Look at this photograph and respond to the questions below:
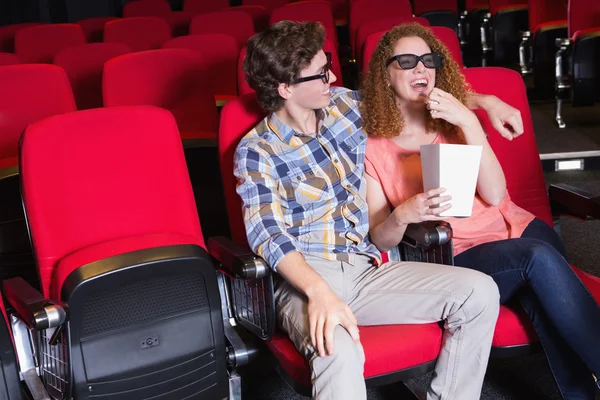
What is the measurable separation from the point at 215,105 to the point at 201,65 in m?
0.18

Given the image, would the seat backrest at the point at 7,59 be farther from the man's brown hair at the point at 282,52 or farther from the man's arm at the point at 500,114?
the man's arm at the point at 500,114

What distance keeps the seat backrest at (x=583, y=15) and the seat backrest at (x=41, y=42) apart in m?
2.79

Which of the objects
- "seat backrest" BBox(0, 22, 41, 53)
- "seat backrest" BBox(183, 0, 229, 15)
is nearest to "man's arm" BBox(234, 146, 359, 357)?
"seat backrest" BBox(0, 22, 41, 53)

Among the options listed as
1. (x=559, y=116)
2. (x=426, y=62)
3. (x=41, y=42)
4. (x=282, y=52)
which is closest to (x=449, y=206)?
(x=426, y=62)

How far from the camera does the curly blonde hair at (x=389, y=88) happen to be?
2041mm

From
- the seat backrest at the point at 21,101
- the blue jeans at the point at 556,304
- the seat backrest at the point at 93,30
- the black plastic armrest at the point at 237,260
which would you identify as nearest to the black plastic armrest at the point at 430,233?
the blue jeans at the point at 556,304

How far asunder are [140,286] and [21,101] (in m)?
1.49

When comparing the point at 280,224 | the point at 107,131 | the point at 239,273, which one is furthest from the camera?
the point at 107,131

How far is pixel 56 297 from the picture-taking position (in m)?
1.81

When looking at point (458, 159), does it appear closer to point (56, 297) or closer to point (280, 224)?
point (280, 224)

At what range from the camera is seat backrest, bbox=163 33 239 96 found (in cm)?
368

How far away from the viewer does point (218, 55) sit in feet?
12.4

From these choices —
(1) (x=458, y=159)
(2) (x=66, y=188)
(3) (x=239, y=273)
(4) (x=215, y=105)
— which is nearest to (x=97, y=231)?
(2) (x=66, y=188)

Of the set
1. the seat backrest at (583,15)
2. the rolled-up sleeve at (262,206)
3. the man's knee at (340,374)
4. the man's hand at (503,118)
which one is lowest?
the man's knee at (340,374)
